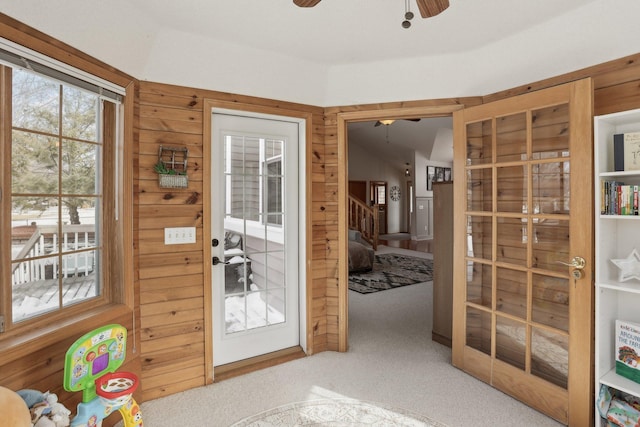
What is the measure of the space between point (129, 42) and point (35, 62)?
0.60m

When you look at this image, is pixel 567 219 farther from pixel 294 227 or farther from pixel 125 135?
pixel 125 135

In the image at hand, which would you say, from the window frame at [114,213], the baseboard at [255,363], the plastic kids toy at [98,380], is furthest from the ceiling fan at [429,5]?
the baseboard at [255,363]

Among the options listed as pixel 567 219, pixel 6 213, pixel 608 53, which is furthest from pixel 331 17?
pixel 6 213

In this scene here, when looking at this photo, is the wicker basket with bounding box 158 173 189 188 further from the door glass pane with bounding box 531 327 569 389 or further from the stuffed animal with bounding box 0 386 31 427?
the door glass pane with bounding box 531 327 569 389

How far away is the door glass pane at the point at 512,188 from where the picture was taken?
7.64ft

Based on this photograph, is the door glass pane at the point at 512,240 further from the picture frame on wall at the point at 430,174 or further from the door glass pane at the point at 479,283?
the picture frame on wall at the point at 430,174

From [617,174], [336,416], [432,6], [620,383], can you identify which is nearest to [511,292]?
[620,383]

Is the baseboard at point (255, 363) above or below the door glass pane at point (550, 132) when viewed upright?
below

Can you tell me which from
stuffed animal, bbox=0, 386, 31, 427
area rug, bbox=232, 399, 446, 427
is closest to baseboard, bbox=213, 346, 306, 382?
area rug, bbox=232, 399, 446, 427

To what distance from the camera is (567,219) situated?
82.0 inches

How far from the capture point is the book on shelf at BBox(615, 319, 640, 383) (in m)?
1.85

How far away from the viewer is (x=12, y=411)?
4.02ft

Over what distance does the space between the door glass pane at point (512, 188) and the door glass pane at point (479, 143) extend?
16 centimetres

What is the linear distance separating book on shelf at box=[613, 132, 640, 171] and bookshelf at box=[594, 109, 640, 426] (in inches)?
2.2
